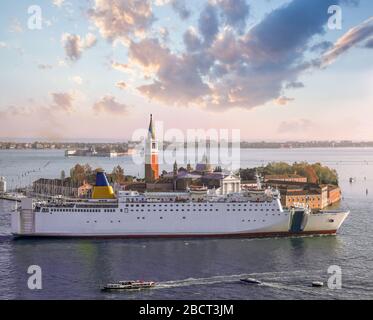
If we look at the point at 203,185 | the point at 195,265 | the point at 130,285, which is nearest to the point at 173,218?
the point at 195,265

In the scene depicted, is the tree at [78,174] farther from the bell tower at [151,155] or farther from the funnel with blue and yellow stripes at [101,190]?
the funnel with blue and yellow stripes at [101,190]

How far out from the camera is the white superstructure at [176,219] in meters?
18.0

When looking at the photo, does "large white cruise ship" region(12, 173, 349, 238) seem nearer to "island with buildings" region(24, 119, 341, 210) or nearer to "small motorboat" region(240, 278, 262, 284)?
"island with buildings" region(24, 119, 341, 210)

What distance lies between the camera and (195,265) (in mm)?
13719

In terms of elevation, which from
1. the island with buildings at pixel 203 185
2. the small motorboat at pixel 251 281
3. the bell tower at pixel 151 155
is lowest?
the small motorboat at pixel 251 281

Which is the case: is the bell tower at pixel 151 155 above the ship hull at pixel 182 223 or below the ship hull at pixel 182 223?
above

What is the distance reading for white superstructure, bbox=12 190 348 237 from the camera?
18.0 metres

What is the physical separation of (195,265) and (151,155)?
13.2 meters

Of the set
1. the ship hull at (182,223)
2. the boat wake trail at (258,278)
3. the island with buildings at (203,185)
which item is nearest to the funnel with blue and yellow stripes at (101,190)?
the ship hull at (182,223)

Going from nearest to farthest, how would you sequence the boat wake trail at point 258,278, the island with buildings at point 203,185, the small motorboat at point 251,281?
the boat wake trail at point 258,278
the small motorboat at point 251,281
the island with buildings at point 203,185

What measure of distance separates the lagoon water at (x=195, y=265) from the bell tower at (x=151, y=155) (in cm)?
884

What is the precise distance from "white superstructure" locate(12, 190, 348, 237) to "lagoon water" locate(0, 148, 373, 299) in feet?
1.71

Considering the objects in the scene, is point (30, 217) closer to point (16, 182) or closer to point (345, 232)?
point (345, 232)

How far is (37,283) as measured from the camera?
12031 millimetres
